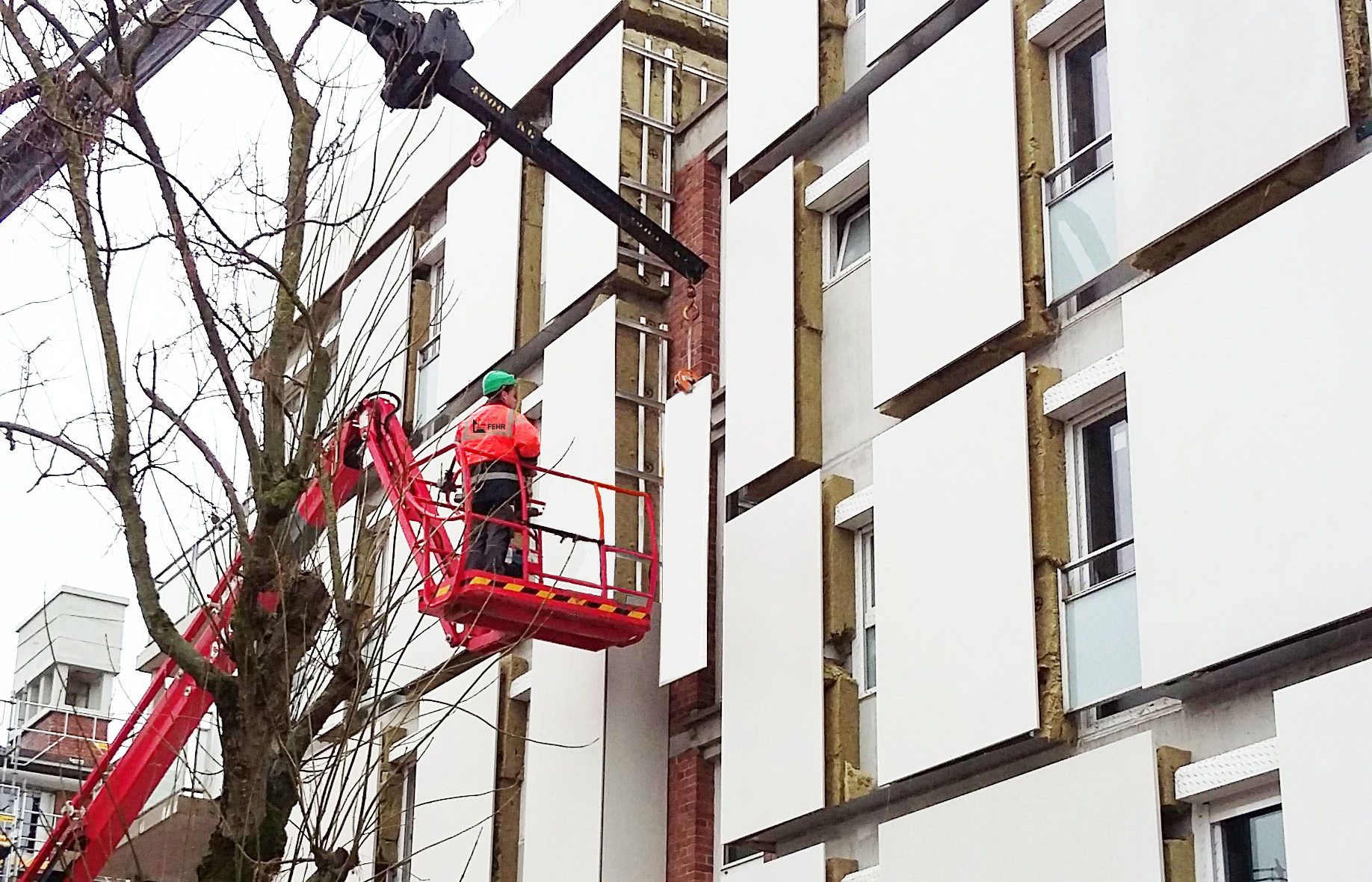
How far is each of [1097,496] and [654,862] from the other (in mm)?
5981

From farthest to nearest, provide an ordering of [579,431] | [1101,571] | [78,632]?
1. [78,632]
2. [579,431]
3. [1101,571]

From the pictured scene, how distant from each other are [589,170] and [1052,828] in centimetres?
1035

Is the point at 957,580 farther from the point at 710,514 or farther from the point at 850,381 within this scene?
the point at 710,514

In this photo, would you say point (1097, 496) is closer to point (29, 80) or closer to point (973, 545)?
point (973, 545)

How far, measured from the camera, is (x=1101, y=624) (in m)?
13.2

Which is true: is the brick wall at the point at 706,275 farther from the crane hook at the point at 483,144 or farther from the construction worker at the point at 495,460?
the construction worker at the point at 495,460

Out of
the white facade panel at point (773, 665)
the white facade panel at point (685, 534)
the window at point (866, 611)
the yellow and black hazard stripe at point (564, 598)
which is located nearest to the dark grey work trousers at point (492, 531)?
the yellow and black hazard stripe at point (564, 598)

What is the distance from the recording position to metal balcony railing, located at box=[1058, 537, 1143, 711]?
13.0 metres

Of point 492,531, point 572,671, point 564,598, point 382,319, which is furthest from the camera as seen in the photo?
point 382,319

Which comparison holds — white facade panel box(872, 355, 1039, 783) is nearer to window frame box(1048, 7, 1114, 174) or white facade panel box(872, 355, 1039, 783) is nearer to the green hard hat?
window frame box(1048, 7, 1114, 174)

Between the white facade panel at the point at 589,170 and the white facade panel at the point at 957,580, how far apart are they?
605 cm

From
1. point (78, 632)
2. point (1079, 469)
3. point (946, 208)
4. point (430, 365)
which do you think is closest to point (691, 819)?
point (1079, 469)

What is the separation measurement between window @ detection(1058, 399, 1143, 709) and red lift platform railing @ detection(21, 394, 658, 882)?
4226 mm

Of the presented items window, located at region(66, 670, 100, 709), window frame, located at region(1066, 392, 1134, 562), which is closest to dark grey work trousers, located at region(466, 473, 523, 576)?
window frame, located at region(1066, 392, 1134, 562)
